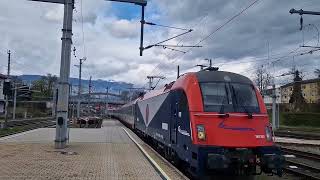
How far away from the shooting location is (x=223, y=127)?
11.7m

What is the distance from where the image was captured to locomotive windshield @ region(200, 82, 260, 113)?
12227 mm

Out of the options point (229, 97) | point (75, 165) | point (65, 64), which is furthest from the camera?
point (65, 64)

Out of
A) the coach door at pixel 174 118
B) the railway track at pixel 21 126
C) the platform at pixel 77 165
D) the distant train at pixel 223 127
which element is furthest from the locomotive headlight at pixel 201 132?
the railway track at pixel 21 126

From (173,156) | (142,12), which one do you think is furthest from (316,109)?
(173,156)

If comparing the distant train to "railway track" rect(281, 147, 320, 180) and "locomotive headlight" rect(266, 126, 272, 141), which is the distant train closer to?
"locomotive headlight" rect(266, 126, 272, 141)

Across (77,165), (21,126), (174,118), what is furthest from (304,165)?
(21,126)

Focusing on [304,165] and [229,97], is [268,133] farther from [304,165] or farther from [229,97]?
[304,165]

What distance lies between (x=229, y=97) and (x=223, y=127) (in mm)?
1138

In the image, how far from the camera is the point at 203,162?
36.8 ft

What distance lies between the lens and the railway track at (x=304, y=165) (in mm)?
15686

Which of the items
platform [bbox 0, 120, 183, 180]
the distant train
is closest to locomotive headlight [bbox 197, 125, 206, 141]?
the distant train

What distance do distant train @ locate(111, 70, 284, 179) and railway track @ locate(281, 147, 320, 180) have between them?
11.2ft

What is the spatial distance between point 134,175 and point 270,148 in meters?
3.57

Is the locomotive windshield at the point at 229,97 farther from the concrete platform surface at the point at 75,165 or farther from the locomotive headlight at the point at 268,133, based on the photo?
the concrete platform surface at the point at 75,165
